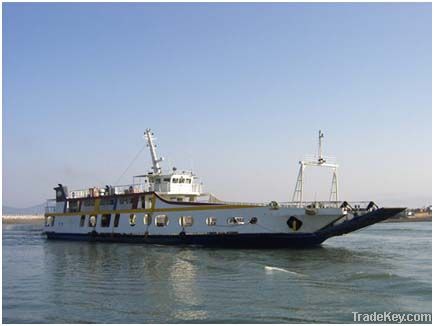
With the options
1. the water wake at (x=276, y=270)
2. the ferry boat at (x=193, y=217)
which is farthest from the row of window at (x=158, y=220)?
the water wake at (x=276, y=270)

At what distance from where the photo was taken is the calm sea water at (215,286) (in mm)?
16594

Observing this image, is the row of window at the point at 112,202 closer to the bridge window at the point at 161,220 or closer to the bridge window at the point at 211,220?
the bridge window at the point at 161,220

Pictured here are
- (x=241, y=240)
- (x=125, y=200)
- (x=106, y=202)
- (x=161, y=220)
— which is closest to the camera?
(x=241, y=240)

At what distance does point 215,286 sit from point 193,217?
54.6 feet

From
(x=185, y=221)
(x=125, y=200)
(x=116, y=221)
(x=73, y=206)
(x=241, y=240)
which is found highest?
(x=125, y=200)

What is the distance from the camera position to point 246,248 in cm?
3506

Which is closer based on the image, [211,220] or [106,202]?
[211,220]

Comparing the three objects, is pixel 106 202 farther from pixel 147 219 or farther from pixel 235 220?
pixel 235 220

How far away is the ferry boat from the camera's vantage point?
34.0 meters

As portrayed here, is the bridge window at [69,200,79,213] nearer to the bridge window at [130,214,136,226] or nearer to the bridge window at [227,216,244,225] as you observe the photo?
the bridge window at [130,214,136,226]

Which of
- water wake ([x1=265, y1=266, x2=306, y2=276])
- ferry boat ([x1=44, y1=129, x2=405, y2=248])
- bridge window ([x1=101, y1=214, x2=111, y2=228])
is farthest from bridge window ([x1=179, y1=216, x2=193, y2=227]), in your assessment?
water wake ([x1=265, y1=266, x2=306, y2=276])

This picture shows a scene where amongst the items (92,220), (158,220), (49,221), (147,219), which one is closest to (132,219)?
(147,219)

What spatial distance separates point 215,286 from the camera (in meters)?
21.0

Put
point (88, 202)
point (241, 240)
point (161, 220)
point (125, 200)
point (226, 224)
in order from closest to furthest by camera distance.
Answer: point (241, 240), point (226, 224), point (161, 220), point (125, 200), point (88, 202)
